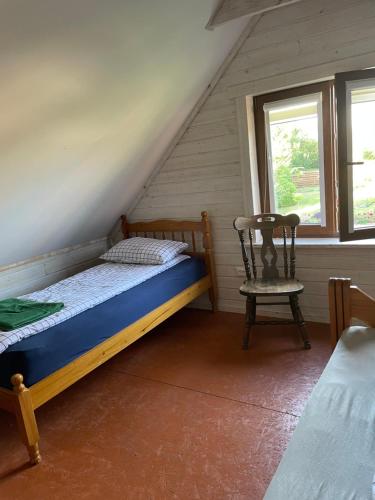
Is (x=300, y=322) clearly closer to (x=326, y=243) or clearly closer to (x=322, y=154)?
(x=326, y=243)

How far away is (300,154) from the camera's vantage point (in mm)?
3010

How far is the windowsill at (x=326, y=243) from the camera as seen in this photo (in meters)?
2.75

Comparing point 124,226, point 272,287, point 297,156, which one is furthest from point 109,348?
point 297,156

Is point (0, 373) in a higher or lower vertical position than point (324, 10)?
lower

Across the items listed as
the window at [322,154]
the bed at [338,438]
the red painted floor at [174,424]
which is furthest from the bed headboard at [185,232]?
the bed at [338,438]

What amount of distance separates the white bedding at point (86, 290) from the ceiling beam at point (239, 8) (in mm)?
1847

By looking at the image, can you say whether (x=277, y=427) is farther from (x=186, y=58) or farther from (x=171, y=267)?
(x=186, y=58)

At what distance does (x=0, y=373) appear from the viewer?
1.84m

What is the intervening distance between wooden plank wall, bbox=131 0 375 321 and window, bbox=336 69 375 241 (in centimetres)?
15

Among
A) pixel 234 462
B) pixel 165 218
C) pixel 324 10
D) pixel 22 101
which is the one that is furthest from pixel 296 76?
pixel 234 462

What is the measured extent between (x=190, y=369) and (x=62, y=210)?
1.60 metres

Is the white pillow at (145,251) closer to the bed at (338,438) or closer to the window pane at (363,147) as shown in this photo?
the window pane at (363,147)

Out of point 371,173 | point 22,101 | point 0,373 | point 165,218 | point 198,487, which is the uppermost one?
point 22,101

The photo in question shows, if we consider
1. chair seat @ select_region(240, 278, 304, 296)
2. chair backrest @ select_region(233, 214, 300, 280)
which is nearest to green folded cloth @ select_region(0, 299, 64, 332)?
chair seat @ select_region(240, 278, 304, 296)
